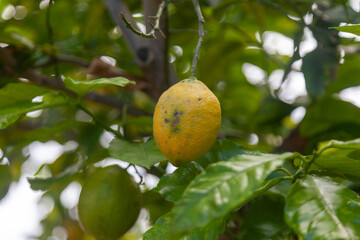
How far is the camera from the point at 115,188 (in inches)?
31.2

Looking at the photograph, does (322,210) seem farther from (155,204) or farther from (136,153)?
(155,204)

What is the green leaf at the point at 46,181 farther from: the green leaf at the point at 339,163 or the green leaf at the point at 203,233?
the green leaf at the point at 339,163

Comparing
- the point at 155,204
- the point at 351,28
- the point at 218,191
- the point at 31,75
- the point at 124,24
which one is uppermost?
the point at 351,28

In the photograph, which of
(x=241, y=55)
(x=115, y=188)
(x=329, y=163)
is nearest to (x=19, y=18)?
(x=241, y=55)

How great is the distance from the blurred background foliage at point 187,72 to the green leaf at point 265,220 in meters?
0.24

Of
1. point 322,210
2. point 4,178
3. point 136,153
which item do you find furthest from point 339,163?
point 4,178

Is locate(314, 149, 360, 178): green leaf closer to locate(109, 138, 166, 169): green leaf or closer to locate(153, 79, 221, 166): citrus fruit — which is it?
locate(153, 79, 221, 166): citrus fruit

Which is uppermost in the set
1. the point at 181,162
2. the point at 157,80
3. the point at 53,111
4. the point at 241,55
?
the point at 181,162

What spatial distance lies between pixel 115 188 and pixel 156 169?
0.16m

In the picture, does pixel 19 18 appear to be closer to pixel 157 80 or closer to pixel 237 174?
pixel 157 80

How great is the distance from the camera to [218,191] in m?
0.42

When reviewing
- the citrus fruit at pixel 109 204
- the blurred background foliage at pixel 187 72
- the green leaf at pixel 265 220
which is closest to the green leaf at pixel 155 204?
the blurred background foliage at pixel 187 72

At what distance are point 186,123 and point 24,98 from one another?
38 centimetres

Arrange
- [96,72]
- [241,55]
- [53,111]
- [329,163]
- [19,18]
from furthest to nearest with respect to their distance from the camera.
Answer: [241,55] → [19,18] → [53,111] → [96,72] → [329,163]
